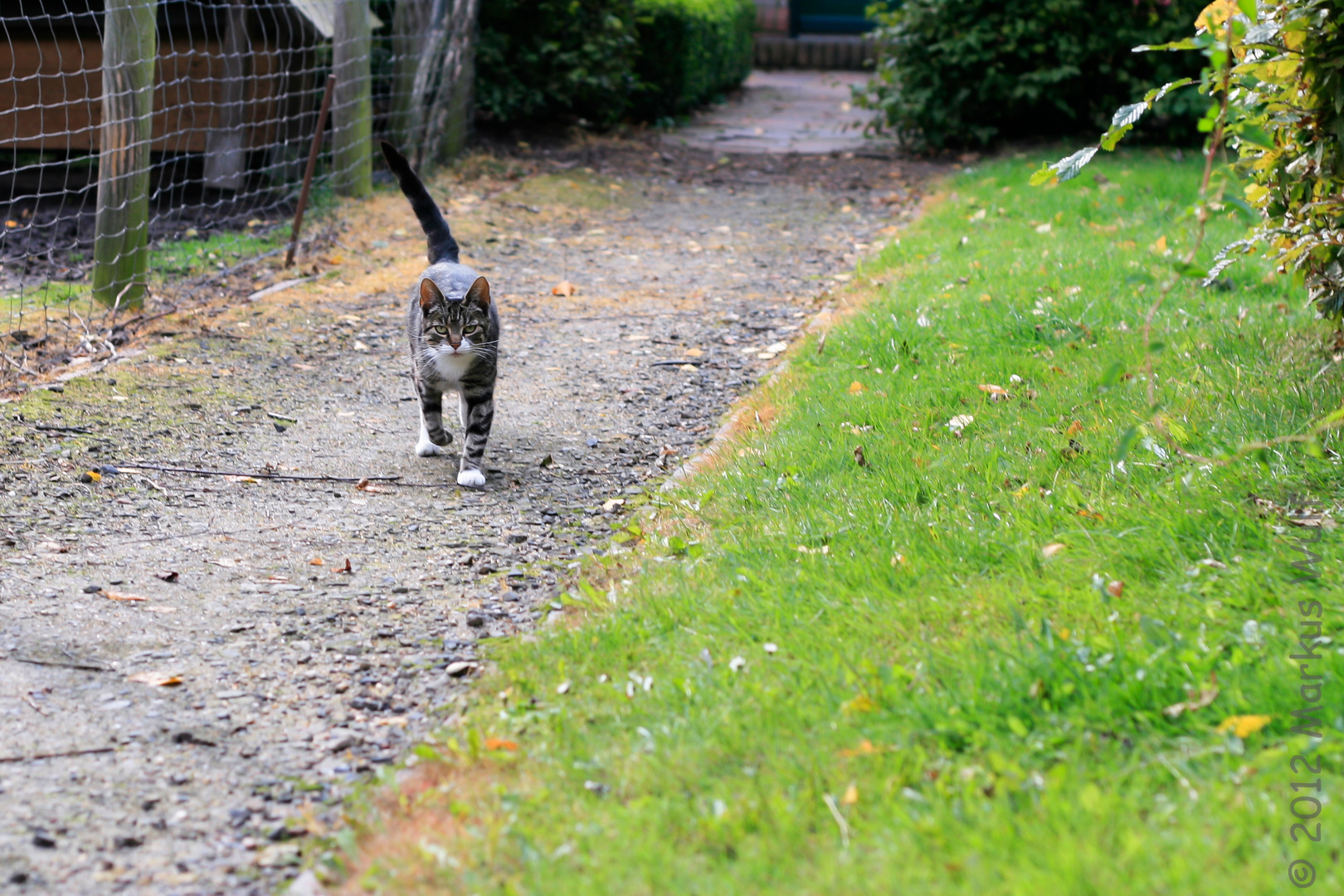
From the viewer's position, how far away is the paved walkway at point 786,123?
13.6 m

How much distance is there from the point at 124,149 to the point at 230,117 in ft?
11.7

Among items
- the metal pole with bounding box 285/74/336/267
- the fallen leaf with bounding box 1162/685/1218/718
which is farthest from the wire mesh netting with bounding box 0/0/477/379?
the fallen leaf with bounding box 1162/685/1218/718

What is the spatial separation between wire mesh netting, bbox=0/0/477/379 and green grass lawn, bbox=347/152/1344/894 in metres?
4.15

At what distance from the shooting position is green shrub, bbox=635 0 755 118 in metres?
15.0

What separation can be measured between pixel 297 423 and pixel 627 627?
2.65 m

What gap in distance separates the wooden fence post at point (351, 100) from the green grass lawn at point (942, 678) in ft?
20.5

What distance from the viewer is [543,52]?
11828 mm

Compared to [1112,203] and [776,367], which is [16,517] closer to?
[776,367]

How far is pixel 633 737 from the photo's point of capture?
8.63 feet

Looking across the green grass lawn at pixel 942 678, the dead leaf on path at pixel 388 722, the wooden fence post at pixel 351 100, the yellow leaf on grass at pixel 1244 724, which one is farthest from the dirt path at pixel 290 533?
the yellow leaf on grass at pixel 1244 724

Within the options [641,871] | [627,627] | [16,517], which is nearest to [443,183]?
[16,517]

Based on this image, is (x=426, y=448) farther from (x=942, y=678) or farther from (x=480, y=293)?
(x=942, y=678)

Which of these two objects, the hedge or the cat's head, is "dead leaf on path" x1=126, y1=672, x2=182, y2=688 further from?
the hedge

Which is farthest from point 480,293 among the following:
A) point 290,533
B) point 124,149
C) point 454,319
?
point 124,149
